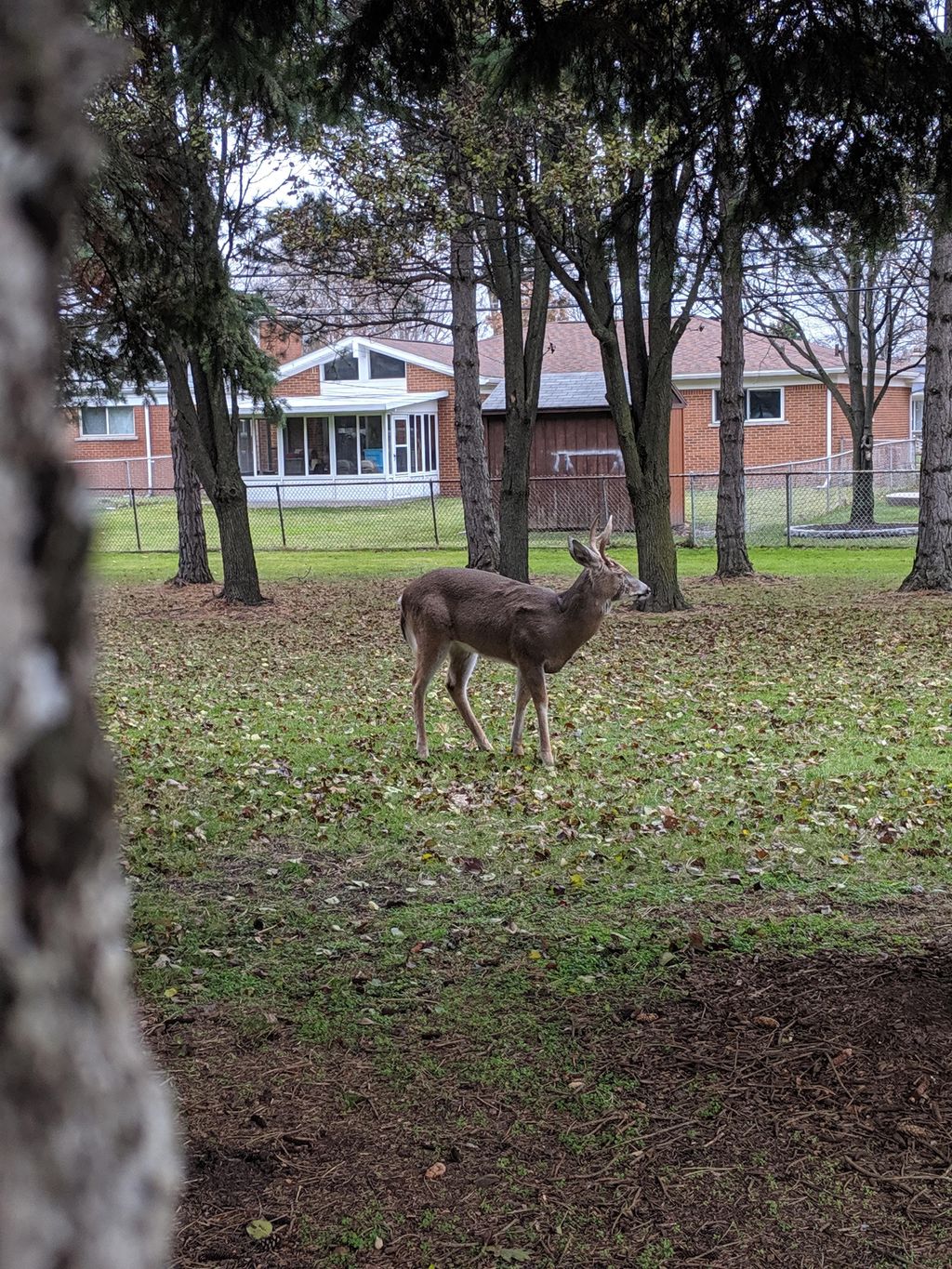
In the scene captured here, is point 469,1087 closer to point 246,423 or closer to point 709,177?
point 709,177

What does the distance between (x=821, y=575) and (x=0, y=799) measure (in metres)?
23.3

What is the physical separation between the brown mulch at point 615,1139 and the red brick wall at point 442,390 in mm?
42613

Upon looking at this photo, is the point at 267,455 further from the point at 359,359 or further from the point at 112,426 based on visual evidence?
the point at 112,426

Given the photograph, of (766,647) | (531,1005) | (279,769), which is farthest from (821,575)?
(531,1005)

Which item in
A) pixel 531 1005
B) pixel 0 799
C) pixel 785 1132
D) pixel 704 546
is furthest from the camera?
pixel 704 546

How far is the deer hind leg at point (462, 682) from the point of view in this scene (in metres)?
9.73

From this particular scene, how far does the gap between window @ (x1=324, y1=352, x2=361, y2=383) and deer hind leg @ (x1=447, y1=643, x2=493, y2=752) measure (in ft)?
126

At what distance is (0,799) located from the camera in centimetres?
56

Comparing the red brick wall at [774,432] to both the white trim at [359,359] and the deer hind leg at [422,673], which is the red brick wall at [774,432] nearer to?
the white trim at [359,359]

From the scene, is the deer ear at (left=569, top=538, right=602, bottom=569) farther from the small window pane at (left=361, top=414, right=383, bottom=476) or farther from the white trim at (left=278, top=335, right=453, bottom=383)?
the white trim at (left=278, top=335, right=453, bottom=383)

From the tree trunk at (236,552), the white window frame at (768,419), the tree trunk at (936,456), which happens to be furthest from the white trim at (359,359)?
the tree trunk at (936,456)

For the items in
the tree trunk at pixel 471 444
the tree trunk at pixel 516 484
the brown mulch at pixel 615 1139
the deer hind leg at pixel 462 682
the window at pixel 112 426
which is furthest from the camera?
the window at pixel 112 426

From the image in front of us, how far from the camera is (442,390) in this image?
4728 centimetres

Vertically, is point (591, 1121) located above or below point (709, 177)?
below
